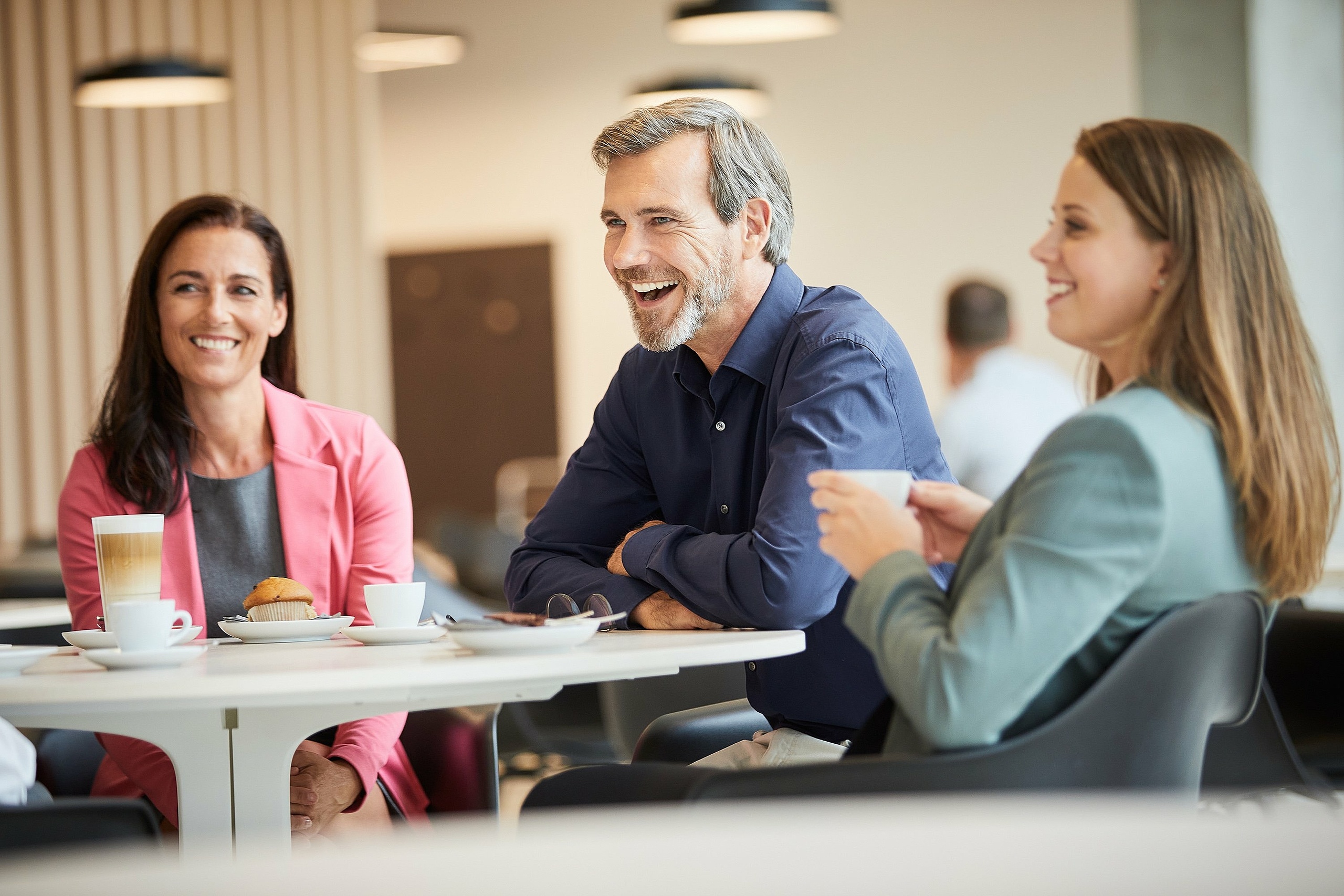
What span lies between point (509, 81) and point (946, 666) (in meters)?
7.59

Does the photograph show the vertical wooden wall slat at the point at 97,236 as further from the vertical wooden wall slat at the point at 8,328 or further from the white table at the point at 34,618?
the white table at the point at 34,618

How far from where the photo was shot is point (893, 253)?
761cm

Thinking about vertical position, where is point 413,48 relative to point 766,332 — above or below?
above

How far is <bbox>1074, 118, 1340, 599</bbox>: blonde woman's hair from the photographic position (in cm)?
119

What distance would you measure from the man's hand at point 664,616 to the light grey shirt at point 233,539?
62 cm

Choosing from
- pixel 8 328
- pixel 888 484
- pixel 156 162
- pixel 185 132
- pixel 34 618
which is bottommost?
pixel 34 618

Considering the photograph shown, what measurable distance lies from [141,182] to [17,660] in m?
4.09

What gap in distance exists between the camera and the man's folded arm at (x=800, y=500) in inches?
63.6

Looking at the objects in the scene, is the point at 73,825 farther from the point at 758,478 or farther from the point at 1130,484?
the point at 758,478

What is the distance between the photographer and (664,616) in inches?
67.7

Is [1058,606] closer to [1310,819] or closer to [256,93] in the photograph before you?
[1310,819]

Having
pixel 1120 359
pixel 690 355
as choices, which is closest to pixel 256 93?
pixel 690 355

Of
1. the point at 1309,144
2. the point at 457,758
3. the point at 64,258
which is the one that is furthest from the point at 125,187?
the point at 1309,144

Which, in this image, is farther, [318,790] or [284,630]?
[318,790]
